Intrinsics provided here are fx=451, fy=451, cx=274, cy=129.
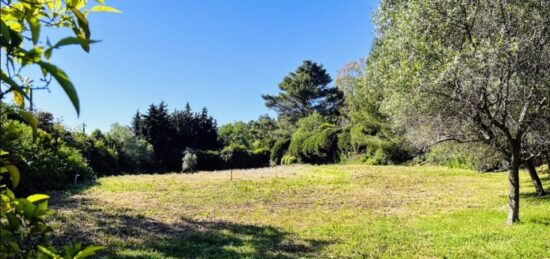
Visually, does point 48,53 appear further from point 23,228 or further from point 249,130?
point 249,130

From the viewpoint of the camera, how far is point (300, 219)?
435 inches

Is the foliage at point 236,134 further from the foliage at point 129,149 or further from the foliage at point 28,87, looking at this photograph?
the foliage at point 28,87

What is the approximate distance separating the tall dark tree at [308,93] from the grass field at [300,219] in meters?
41.0

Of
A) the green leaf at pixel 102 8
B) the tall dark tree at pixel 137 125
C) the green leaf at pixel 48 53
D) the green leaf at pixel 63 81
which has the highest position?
the tall dark tree at pixel 137 125

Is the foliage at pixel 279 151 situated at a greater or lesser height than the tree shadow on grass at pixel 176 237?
greater

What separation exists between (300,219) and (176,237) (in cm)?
346

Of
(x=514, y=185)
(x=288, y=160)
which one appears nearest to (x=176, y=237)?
(x=514, y=185)

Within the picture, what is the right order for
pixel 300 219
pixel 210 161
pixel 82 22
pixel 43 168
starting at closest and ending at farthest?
pixel 82 22, pixel 300 219, pixel 43 168, pixel 210 161

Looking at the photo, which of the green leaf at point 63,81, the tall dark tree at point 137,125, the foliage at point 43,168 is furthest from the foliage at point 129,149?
the green leaf at point 63,81

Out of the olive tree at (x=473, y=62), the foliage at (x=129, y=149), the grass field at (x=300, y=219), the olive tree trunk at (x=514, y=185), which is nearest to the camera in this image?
the grass field at (x=300, y=219)

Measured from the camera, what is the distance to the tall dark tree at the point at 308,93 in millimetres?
58500

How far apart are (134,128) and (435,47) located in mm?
37904

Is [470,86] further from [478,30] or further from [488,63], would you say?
[478,30]

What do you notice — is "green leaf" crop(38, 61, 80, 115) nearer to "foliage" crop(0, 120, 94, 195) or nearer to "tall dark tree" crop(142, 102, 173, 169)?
"foliage" crop(0, 120, 94, 195)
